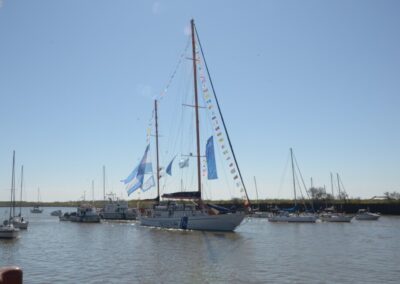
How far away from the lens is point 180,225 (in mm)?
52562

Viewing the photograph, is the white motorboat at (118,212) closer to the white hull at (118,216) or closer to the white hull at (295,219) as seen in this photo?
the white hull at (118,216)

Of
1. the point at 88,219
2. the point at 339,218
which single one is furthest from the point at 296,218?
the point at 88,219

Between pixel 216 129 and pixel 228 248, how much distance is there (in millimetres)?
17432

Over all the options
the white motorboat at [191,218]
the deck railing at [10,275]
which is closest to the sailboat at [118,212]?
the white motorboat at [191,218]

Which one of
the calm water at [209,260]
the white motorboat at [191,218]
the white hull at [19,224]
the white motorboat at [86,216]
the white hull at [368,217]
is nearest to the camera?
the calm water at [209,260]

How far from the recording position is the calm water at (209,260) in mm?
22375

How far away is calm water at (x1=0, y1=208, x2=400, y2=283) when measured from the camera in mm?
22375

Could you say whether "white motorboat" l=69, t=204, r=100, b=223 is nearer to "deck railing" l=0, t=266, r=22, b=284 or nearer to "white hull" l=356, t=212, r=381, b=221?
"white hull" l=356, t=212, r=381, b=221

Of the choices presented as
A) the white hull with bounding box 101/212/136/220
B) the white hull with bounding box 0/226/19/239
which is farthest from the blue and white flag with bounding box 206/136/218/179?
the white hull with bounding box 101/212/136/220

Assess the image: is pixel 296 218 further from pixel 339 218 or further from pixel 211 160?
pixel 211 160

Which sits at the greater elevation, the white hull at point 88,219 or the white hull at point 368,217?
the white hull at point 88,219

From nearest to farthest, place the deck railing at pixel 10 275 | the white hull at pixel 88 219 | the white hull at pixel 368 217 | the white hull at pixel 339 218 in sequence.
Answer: the deck railing at pixel 10 275 < the white hull at pixel 339 218 < the white hull at pixel 368 217 < the white hull at pixel 88 219

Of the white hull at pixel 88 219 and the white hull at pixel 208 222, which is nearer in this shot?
the white hull at pixel 208 222

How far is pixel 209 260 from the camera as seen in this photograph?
92.0ft
